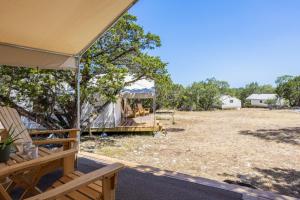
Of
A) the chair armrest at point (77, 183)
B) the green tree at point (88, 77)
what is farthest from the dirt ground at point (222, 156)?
the chair armrest at point (77, 183)

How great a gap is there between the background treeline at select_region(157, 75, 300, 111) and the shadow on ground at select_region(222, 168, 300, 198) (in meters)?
5.72

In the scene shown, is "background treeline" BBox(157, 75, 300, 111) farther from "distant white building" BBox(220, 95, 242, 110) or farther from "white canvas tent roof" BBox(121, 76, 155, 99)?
"distant white building" BBox(220, 95, 242, 110)

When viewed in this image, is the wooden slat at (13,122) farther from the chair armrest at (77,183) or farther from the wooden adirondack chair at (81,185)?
the chair armrest at (77,183)

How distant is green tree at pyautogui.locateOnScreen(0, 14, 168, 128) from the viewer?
7.23m

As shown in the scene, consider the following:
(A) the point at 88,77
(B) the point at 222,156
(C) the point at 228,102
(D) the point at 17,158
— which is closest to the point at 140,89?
(A) the point at 88,77

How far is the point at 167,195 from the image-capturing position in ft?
9.90

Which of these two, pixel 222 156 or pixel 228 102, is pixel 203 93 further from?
pixel 222 156

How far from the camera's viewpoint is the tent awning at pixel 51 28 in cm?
327

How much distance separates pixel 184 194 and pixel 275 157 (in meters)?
4.79

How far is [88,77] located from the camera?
785 centimetres

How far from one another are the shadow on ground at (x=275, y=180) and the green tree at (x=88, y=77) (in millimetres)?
4530

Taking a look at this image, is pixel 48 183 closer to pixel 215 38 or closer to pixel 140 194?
pixel 140 194

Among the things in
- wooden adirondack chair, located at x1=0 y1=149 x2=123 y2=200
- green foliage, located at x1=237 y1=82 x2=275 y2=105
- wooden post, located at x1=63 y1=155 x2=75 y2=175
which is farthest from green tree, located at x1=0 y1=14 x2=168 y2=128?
green foliage, located at x1=237 y1=82 x2=275 y2=105

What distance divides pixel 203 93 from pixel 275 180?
85.8 feet
